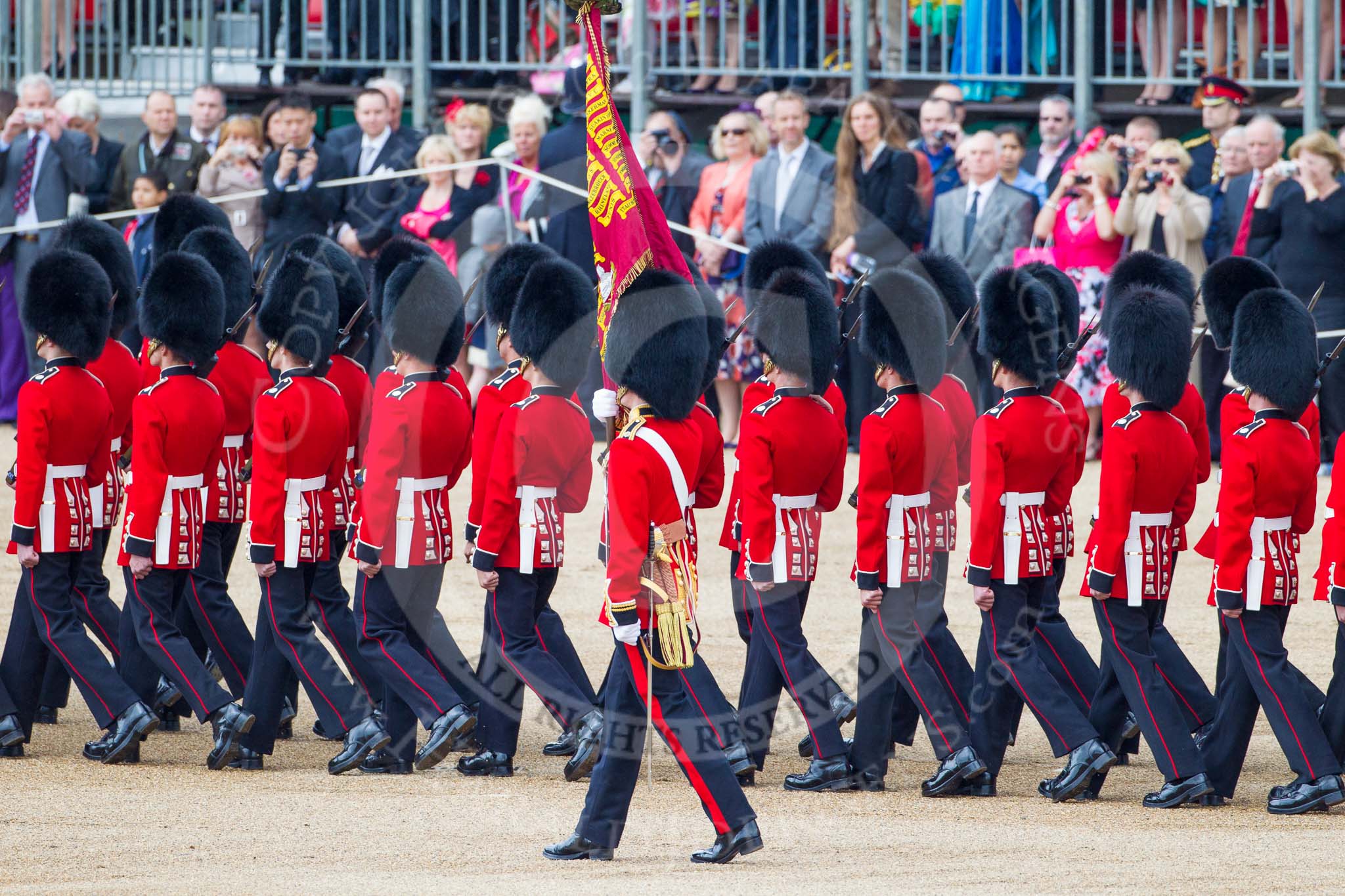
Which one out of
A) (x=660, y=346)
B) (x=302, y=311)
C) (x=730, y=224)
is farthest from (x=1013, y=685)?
(x=730, y=224)

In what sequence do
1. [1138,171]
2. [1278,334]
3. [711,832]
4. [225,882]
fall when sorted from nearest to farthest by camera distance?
[225,882] → [711,832] → [1278,334] → [1138,171]

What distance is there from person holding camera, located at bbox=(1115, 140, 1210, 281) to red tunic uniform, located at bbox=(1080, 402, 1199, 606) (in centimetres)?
365

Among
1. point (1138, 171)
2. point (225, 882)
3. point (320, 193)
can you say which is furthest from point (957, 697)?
point (320, 193)

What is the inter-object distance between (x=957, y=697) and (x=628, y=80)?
5958 millimetres

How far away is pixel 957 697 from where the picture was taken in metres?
5.59

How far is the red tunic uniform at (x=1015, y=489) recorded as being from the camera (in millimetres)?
5359

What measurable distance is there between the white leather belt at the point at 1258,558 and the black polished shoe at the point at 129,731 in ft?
9.21

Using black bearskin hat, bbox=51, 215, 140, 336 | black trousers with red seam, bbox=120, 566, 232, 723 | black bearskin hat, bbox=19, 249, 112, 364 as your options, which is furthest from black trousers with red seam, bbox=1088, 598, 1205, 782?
black bearskin hat, bbox=51, 215, 140, 336

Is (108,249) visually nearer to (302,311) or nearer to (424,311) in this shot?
(302,311)

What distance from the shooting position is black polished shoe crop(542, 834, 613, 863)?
4.60m

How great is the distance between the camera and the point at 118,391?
20.5 feet

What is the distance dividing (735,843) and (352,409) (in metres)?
2.07

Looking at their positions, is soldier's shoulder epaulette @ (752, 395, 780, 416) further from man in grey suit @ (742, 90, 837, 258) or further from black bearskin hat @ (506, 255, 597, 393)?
man in grey suit @ (742, 90, 837, 258)

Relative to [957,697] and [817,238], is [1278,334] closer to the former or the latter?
[957,697]
